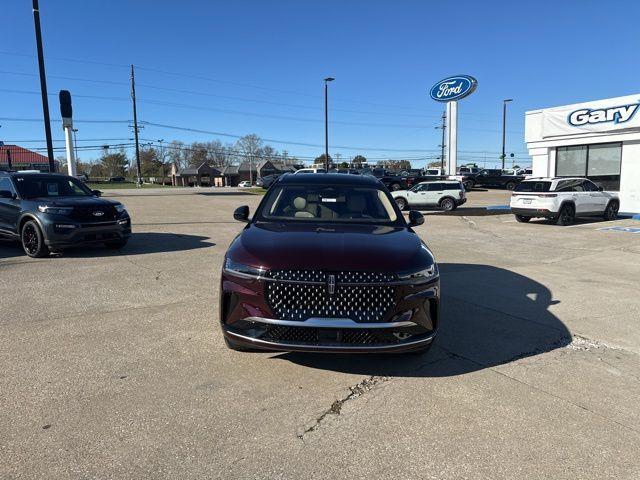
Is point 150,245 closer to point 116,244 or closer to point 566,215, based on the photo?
point 116,244

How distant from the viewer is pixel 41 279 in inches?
282

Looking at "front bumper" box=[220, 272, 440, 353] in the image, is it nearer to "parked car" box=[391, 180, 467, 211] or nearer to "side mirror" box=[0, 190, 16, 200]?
"side mirror" box=[0, 190, 16, 200]

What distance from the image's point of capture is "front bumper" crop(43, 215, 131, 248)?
342 inches

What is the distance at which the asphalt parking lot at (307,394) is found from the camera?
9.01 ft

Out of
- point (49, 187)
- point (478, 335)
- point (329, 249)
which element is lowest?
point (478, 335)

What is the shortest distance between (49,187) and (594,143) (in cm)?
2144

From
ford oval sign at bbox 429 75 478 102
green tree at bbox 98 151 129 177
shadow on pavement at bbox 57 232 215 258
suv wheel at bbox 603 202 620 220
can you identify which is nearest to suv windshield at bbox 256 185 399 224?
shadow on pavement at bbox 57 232 215 258

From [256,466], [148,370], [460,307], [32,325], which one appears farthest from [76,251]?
[256,466]

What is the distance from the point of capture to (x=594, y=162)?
21.2 m

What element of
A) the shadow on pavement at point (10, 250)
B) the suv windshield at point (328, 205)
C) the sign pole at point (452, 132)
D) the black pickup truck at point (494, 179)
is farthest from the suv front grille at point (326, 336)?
the black pickup truck at point (494, 179)

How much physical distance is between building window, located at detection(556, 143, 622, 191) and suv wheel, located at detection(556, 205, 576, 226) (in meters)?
5.71

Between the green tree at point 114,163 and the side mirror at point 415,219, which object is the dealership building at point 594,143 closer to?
the side mirror at point 415,219

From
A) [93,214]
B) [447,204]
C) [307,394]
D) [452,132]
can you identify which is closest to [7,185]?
[93,214]

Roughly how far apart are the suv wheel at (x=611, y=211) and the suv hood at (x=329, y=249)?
54.9ft
